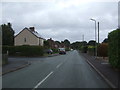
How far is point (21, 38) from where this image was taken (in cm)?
7238

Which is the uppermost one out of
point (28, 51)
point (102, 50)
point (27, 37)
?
point (27, 37)

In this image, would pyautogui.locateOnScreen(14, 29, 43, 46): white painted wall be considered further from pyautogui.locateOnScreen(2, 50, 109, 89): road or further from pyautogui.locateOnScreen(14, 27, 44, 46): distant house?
pyautogui.locateOnScreen(2, 50, 109, 89): road

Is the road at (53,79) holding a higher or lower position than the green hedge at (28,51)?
lower

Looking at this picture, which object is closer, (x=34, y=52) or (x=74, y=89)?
(x=74, y=89)

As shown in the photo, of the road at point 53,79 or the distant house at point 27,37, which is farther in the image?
the distant house at point 27,37

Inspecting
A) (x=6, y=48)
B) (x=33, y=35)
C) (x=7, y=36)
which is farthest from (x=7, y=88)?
(x=7, y=36)

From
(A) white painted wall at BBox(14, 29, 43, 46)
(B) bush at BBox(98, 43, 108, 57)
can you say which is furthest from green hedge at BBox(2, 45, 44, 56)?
(A) white painted wall at BBox(14, 29, 43, 46)

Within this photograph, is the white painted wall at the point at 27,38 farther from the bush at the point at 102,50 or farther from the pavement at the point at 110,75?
the pavement at the point at 110,75

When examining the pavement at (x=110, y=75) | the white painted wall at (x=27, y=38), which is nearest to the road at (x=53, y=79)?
the pavement at (x=110, y=75)

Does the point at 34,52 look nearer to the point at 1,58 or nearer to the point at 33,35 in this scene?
the point at 1,58

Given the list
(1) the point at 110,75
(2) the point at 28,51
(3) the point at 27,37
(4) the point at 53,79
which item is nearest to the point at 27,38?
(3) the point at 27,37

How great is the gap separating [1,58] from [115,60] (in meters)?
11.7

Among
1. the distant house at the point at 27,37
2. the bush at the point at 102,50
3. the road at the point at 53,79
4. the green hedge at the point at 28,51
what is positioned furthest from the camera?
the distant house at the point at 27,37

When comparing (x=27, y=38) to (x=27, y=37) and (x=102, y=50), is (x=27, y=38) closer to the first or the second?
(x=27, y=37)
